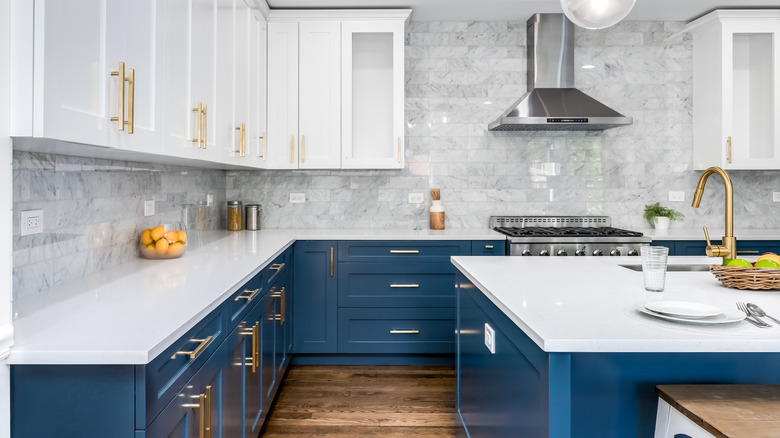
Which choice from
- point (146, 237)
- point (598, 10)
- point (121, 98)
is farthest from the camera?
point (146, 237)

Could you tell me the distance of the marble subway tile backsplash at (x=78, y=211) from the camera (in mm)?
1604

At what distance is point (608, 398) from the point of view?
1.34m

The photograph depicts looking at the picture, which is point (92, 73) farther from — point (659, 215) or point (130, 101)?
point (659, 215)

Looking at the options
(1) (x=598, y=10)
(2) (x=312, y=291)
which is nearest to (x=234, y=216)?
(2) (x=312, y=291)

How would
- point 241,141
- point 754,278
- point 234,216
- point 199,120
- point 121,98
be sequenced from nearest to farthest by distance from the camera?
point 121,98, point 754,278, point 199,120, point 241,141, point 234,216

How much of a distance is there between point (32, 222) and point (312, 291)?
1946 mm

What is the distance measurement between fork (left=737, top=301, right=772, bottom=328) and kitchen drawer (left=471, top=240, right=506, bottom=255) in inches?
78.7

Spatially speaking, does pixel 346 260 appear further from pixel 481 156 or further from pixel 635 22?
pixel 635 22

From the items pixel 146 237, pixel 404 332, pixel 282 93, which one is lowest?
pixel 404 332

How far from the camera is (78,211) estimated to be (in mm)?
1912

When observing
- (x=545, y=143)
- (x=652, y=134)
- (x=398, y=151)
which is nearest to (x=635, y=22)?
(x=652, y=134)

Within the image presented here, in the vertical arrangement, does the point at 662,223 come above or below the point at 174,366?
above

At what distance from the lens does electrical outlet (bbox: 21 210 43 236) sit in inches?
63.0

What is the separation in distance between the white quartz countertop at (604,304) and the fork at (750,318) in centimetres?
2
